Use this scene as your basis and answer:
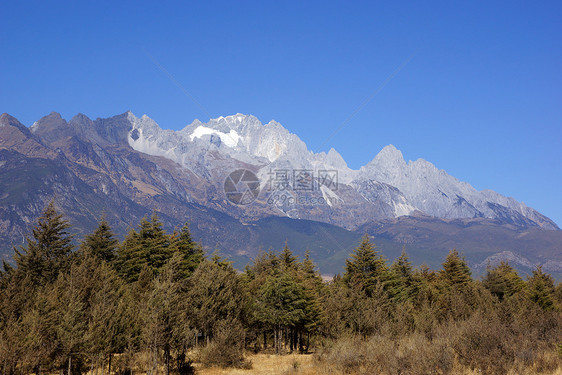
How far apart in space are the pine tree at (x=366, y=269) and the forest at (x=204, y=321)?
22 centimetres

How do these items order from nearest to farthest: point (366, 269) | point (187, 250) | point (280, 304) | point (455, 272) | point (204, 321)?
point (204, 321), point (280, 304), point (187, 250), point (366, 269), point (455, 272)

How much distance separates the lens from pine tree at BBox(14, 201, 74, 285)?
54.0m

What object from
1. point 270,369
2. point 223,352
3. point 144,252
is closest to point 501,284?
point 270,369

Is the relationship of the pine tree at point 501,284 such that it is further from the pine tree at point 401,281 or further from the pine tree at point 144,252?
the pine tree at point 144,252

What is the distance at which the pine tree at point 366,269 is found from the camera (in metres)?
69.8

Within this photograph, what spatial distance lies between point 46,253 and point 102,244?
26.8 ft

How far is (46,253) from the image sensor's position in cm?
5731

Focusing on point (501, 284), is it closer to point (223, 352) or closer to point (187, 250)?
point (187, 250)

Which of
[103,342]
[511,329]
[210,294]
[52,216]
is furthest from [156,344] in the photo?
[52,216]

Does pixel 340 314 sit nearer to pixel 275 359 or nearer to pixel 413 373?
pixel 275 359

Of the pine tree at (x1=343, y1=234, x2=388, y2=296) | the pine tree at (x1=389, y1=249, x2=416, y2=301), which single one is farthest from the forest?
the pine tree at (x1=389, y1=249, x2=416, y2=301)

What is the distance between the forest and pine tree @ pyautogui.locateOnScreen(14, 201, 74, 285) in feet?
0.46

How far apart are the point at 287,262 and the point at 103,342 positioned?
152ft

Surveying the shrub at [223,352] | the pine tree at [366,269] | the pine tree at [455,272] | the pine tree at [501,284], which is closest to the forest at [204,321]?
the shrub at [223,352]
